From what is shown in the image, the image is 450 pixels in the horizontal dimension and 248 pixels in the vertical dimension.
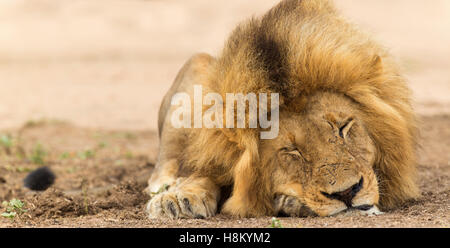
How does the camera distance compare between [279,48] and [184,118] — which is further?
[184,118]

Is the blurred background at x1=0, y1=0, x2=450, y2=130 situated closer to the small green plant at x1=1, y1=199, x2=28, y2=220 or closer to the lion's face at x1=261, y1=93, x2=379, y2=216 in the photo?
the small green plant at x1=1, y1=199, x2=28, y2=220

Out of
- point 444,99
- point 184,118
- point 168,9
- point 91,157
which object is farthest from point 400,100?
point 168,9

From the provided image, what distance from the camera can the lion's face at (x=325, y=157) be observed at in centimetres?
312

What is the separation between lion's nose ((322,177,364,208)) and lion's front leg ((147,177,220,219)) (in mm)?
867

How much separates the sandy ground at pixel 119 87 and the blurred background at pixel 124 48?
3 centimetres

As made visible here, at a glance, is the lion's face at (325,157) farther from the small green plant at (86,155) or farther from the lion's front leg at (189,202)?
the small green plant at (86,155)

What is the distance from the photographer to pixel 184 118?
4.36 metres

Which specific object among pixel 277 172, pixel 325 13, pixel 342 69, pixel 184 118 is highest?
pixel 325 13

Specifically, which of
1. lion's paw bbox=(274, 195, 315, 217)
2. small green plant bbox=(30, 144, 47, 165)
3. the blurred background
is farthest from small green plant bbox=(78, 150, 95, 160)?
lion's paw bbox=(274, 195, 315, 217)

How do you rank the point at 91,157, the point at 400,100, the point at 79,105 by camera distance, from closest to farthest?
the point at 400,100
the point at 91,157
the point at 79,105

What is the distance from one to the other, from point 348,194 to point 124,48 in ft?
46.4

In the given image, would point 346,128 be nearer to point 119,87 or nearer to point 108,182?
point 108,182
